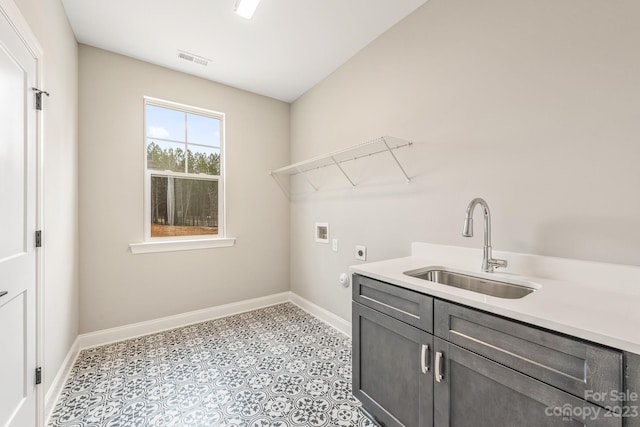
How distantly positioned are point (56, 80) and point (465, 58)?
270cm

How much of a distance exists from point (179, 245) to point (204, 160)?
99 cm

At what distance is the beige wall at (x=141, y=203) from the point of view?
2.42 meters

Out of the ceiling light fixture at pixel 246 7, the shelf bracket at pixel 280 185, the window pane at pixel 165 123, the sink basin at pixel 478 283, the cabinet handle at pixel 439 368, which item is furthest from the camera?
the shelf bracket at pixel 280 185

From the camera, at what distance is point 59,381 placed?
6.04 ft

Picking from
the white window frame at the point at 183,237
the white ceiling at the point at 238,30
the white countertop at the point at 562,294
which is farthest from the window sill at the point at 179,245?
the white countertop at the point at 562,294

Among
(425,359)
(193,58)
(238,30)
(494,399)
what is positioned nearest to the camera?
(494,399)

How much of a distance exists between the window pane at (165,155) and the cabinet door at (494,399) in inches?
115

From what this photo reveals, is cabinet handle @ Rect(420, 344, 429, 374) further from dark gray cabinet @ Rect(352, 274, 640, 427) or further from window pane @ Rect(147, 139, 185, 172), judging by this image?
window pane @ Rect(147, 139, 185, 172)

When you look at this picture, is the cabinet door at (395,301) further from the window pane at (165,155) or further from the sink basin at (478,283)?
the window pane at (165,155)

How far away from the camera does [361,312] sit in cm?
156

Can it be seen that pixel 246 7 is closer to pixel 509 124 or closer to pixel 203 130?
pixel 203 130

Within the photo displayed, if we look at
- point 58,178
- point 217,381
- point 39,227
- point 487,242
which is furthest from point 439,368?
point 58,178

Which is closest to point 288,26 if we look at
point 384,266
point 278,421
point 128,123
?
point 128,123

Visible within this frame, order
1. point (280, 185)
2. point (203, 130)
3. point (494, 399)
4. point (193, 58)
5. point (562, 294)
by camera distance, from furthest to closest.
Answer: point (280, 185)
point (203, 130)
point (193, 58)
point (562, 294)
point (494, 399)
